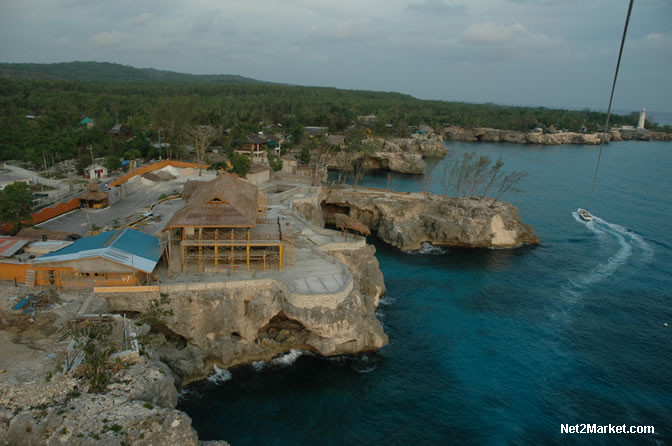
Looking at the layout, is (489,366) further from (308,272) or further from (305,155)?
(305,155)

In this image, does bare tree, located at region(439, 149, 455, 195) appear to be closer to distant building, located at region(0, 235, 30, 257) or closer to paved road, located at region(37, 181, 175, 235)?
paved road, located at region(37, 181, 175, 235)

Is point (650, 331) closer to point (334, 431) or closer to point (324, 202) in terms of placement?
point (334, 431)

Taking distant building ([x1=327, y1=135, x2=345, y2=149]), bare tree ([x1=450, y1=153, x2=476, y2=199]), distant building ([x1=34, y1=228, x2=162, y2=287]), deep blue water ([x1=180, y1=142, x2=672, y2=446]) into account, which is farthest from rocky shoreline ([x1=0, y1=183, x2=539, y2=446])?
distant building ([x1=327, y1=135, x2=345, y2=149])

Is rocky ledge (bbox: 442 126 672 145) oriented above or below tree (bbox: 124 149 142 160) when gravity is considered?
above

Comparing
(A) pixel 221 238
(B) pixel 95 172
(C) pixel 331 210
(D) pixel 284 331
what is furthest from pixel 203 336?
(B) pixel 95 172

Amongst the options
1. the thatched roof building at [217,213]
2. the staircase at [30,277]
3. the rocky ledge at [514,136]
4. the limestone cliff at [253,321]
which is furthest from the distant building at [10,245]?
the rocky ledge at [514,136]

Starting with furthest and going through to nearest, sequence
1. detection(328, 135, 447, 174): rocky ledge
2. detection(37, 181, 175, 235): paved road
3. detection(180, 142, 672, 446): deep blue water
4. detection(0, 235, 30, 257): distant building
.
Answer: detection(328, 135, 447, 174): rocky ledge < detection(37, 181, 175, 235): paved road < detection(0, 235, 30, 257): distant building < detection(180, 142, 672, 446): deep blue water

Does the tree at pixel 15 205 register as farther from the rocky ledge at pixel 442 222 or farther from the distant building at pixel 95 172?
the rocky ledge at pixel 442 222

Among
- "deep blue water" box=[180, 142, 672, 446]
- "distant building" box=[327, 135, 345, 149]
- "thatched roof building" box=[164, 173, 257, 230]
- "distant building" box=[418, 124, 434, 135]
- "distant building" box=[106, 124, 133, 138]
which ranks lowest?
"deep blue water" box=[180, 142, 672, 446]
